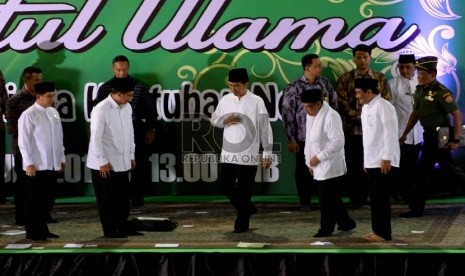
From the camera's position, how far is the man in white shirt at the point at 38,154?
8.16 metres

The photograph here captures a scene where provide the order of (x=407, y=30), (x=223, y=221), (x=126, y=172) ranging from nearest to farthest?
(x=126, y=172) < (x=223, y=221) < (x=407, y=30)

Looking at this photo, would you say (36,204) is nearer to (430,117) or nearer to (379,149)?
(379,149)

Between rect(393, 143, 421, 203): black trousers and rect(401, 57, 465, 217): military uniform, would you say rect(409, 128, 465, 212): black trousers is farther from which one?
rect(393, 143, 421, 203): black trousers

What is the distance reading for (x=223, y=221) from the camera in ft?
30.2

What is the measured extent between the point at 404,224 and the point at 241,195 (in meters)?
1.53

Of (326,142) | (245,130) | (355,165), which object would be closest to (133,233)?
(245,130)

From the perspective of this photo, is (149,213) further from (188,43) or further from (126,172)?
(188,43)

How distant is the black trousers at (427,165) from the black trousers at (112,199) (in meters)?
2.74

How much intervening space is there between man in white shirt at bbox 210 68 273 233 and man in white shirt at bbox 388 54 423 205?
199 cm

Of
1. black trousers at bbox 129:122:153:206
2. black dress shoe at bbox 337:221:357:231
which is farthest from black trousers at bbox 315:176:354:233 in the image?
black trousers at bbox 129:122:153:206

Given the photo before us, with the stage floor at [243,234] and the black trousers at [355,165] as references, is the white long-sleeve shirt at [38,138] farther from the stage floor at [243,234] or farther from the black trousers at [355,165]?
the black trousers at [355,165]

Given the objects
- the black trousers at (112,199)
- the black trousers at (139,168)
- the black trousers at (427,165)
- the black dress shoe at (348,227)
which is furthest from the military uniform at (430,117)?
the black trousers at (139,168)

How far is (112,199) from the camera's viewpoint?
8219mm
